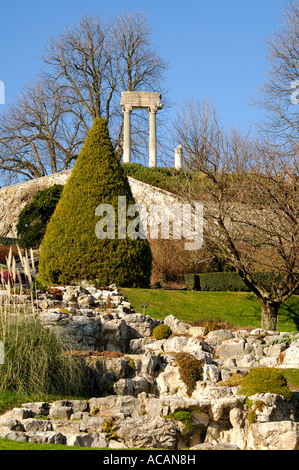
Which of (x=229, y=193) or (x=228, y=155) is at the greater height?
(x=228, y=155)

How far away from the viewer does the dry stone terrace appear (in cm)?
657

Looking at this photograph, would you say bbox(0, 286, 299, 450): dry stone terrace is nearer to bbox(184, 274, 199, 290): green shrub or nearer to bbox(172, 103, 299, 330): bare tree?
bbox(172, 103, 299, 330): bare tree

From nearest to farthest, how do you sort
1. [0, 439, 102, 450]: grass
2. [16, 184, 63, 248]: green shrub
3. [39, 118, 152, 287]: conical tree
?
1. [0, 439, 102, 450]: grass
2. [39, 118, 152, 287]: conical tree
3. [16, 184, 63, 248]: green shrub

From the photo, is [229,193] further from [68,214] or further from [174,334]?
[68,214]

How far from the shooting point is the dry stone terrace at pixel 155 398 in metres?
6.57

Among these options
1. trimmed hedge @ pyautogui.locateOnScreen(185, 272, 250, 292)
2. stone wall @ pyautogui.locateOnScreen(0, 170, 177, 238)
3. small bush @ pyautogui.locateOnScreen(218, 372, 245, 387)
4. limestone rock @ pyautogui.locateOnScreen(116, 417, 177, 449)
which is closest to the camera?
limestone rock @ pyautogui.locateOnScreen(116, 417, 177, 449)

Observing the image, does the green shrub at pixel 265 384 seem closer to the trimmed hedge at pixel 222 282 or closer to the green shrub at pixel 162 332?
the green shrub at pixel 162 332

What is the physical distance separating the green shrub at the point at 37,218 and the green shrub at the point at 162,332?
9770 mm

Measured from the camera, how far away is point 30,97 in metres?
35.0

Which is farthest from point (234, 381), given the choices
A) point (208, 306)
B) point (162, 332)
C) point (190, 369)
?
point (208, 306)

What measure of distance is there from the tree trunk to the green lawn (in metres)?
0.74

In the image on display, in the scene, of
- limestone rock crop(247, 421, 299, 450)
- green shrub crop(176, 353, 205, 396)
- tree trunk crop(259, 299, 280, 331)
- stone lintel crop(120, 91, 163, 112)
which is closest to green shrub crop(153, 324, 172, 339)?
green shrub crop(176, 353, 205, 396)
